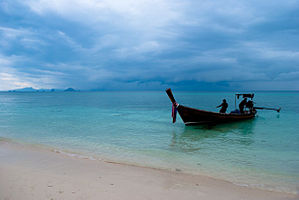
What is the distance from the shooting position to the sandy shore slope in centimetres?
456

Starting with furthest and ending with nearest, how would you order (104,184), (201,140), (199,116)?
1. (199,116)
2. (201,140)
3. (104,184)

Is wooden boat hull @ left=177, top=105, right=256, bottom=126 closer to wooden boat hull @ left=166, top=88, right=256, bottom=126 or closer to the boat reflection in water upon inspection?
wooden boat hull @ left=166, top=88, right=256, bottom=126

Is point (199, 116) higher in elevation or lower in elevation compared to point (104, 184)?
higher

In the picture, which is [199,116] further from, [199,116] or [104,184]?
[104,184]

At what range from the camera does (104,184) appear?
5.13 m

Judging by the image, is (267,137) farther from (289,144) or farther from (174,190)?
(174,190)

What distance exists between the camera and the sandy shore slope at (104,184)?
4556mm

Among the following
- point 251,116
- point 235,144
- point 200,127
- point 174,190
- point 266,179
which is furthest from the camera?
point 251,116

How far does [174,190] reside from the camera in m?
4.94

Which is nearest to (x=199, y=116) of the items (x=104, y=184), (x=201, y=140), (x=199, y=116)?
(x=199, y=116)

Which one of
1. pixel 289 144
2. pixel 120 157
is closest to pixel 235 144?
pixel 289 144

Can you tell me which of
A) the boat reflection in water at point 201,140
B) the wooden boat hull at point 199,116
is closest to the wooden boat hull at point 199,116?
the wooden boat hull at point 199,116

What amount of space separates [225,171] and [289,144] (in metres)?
6.68

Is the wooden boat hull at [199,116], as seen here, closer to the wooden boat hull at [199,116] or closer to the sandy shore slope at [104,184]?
the wooden boat hull at [199,116]
